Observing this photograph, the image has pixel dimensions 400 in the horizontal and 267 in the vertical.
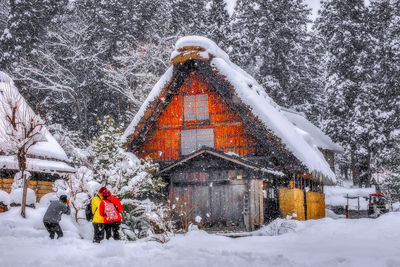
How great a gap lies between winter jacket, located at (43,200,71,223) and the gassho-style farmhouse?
659 centimetres

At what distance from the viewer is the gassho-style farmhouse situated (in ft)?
53.8

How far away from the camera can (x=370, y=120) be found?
33.2 meters

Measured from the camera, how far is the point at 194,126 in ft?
62.4

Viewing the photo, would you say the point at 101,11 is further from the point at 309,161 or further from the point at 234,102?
the point at 309,161

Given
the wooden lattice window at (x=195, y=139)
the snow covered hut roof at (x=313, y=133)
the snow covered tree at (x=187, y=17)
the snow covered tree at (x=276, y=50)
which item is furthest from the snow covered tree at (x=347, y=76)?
the wooden lattice window at (x=195, y=139)

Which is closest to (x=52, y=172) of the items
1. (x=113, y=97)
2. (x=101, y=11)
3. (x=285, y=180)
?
(x=285, y=180)

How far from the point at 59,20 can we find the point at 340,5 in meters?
22.8

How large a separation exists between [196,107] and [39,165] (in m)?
7.13

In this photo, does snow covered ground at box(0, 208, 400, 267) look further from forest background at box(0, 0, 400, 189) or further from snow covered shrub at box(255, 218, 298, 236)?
forest background at box(0, 0, 400, 189)

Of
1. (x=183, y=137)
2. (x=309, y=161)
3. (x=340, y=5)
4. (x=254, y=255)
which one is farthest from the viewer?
(x=340, y=5)

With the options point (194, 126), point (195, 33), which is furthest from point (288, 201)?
point (195, 33)

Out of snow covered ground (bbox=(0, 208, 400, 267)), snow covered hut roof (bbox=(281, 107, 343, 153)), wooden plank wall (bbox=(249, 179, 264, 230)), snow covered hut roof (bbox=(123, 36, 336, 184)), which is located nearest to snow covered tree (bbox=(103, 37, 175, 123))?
snow covered hut roof (bbox=(123, 36, 336, 184))

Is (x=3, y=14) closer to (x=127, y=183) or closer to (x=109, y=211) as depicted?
(x=127, y=183)

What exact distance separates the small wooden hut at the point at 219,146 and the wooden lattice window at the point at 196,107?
44 millimetres
